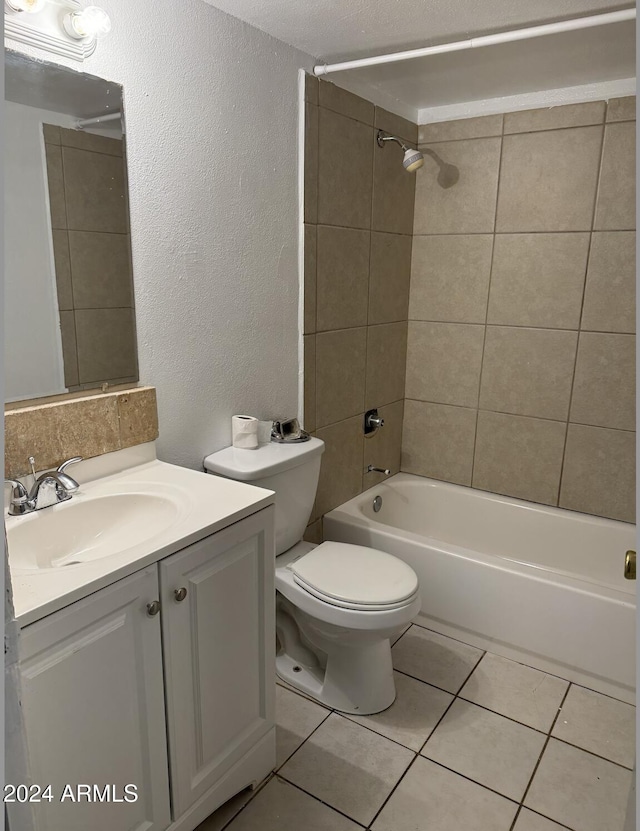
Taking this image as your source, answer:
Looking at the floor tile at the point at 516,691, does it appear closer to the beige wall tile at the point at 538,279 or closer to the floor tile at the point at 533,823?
the floor tile at the point at 533,823

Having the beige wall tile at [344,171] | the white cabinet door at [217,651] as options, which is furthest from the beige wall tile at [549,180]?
the white cabinet door at [217,651]

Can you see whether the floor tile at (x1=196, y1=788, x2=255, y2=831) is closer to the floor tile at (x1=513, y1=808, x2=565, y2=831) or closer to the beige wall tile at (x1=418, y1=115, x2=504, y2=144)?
the floor tile at (x1=513, y1=808, x2=565, y2=831)

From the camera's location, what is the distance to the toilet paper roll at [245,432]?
205 cm

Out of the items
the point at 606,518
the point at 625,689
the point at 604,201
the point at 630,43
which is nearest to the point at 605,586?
the point at 625,689

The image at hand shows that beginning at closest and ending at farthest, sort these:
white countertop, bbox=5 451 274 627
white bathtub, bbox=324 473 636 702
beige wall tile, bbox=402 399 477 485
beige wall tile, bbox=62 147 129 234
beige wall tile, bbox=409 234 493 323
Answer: white countertop, bbox=5 451 274 627 < beige wall tile, bbox=62 147 129 234 < white bathtub, bbox=324 473 636 702 < beige wall tile, bbox=409 234 493 323 < beige wall tile, bbox=402 399 477 485

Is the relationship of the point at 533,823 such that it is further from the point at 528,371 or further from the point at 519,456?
the point at 528,371

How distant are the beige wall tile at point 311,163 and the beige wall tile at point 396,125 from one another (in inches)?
16.7

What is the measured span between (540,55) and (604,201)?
2.05 feet

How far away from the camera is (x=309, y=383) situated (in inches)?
94.5

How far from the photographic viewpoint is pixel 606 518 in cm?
265

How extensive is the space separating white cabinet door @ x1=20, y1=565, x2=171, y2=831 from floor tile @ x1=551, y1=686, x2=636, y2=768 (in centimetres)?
128

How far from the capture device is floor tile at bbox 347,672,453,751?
6.34 ft

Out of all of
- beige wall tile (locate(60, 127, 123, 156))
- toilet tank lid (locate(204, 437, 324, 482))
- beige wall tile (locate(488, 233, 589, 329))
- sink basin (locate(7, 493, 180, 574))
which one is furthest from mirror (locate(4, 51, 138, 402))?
beige wall tile (locate(488, 233, 589, 329))

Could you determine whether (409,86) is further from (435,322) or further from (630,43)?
(435,322)
